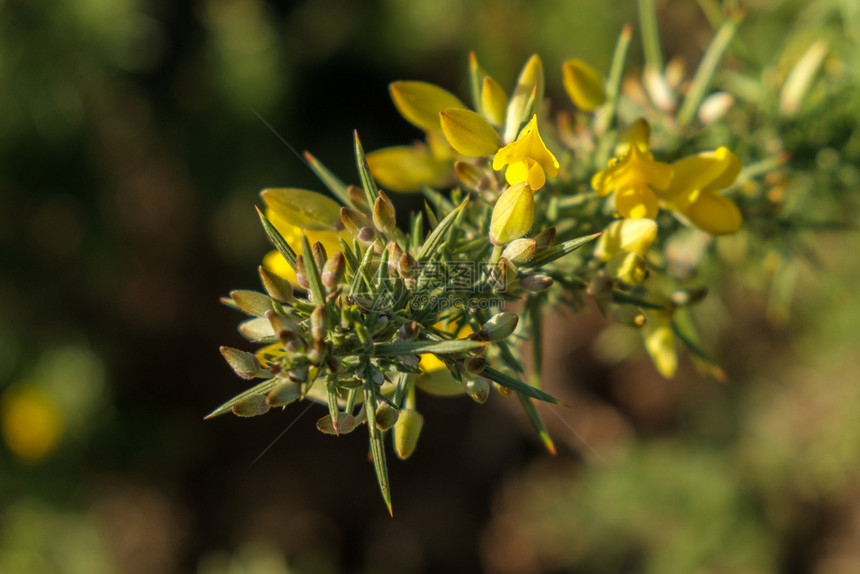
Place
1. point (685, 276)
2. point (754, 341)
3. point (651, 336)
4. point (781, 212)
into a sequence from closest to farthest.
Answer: point (651, 336)
point (685, 276)
point (781, 212)
point (754, 341)

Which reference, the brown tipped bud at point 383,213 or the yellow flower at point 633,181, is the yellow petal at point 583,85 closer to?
the yellow flower at point 633,181

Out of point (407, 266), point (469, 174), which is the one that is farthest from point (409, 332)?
point (469, 174)

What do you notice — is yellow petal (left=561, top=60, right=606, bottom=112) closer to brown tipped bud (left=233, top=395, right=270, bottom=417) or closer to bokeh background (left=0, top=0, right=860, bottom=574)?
brown tipped bud (left=233, top=395, right=270, bottom=417)

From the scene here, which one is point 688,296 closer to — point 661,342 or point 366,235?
point 661,342

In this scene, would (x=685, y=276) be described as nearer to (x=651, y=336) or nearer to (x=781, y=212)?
(x=651, y=336)

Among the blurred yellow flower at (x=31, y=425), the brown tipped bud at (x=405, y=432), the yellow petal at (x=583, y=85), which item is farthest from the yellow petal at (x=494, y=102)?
the blurred yellow flower at (x=31, y=425)

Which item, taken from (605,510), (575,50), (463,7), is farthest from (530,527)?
(463,7)

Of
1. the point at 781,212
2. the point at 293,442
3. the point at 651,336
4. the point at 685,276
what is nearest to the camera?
the point at 651,336

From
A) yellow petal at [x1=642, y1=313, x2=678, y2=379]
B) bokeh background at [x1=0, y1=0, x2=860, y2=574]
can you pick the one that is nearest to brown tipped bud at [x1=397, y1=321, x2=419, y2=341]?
yellow petal at [x1=642, y1=313, x2=678, y2=379]
